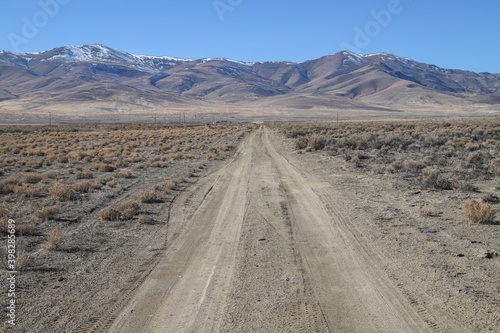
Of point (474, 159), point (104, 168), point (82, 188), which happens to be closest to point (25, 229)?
point (82, 188)

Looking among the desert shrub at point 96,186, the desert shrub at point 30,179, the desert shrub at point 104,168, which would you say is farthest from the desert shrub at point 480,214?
the desert shrub at point 104,168

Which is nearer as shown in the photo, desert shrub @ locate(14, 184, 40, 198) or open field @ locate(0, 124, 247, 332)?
open field @ locate(0, 124, 247, 332)

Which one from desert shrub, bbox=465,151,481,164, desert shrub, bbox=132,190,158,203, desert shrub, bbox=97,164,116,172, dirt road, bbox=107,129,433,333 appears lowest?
dirt road, bbox=107,129,433,333

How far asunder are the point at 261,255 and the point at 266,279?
1.26 metres

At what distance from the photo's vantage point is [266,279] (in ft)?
23.6

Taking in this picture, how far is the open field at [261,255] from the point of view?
589cm

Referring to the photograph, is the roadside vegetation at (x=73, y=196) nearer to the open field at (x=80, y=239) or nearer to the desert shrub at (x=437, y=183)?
the open field at (x=80, y=239)

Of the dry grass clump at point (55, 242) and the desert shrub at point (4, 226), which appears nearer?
the dry grass clump at point (55, 242)

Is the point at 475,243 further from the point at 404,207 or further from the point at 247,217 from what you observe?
the point at 247,217

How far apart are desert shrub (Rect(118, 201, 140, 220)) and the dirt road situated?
1.19 m

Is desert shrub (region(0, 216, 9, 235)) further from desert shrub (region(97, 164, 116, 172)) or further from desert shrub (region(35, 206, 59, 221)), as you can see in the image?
desert shrub (region(97, 164, 116, 172))

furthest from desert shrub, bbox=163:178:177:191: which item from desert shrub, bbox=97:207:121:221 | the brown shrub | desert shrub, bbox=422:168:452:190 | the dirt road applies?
desert shrub, bbox=422:168:452:190

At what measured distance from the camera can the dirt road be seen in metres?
5.73

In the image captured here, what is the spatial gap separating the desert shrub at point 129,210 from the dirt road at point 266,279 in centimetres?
119
